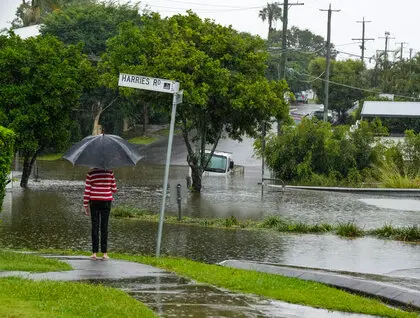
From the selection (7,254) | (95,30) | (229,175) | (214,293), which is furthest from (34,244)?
(95,30)

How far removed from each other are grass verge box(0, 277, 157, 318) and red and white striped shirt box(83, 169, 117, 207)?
3482mm

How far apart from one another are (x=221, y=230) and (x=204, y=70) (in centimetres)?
1307

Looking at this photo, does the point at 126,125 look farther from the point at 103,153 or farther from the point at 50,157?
the point at 103,153

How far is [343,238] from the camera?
2072 cm

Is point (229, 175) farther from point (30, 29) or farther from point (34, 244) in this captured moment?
point (34, 244)

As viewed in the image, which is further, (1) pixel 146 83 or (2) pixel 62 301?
(1) pixel 146 83

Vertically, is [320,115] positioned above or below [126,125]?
above

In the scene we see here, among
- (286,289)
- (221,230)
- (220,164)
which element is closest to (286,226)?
(221,230)

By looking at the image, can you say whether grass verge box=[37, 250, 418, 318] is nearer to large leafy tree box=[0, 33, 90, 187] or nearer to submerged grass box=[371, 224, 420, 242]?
submerged grass box=[371, 224, 420, 242]

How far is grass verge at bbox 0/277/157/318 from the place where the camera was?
8.01 m

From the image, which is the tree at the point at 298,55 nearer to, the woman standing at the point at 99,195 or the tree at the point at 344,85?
the tree at the point at 344,85

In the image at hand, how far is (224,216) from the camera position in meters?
25.8

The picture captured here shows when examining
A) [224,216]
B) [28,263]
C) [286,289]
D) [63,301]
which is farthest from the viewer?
[224,216]

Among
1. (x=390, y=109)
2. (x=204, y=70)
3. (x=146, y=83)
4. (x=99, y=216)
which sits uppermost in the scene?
(x=390, y=109)
